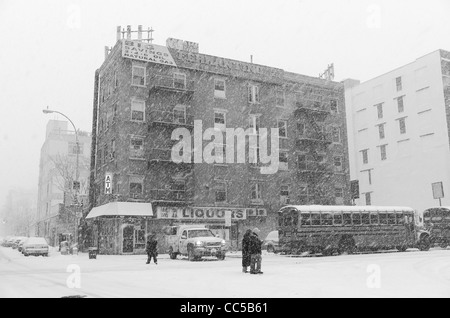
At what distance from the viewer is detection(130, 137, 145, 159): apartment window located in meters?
35.4

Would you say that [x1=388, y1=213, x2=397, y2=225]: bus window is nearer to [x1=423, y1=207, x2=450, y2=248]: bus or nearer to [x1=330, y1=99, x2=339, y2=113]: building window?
[x1=423, y1=207, x2=450, y2=248]: bus

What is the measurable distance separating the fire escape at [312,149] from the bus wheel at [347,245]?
14198mm

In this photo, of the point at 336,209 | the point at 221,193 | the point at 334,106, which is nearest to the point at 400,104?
the point at 334,106

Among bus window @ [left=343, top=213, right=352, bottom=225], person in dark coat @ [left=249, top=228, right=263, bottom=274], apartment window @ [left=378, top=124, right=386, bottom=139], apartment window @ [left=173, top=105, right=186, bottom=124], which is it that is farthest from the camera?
apartment window @ [left=378, top=124, right=386, bottom=139]

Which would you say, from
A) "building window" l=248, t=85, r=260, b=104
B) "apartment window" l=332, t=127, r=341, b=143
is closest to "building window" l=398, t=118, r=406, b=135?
"apartment window" l=332, t=127, r=341, b=143

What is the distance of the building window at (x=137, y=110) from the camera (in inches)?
1417

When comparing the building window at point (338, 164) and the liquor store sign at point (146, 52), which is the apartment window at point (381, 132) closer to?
the building window at point (338, 164)

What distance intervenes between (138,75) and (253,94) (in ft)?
35.1

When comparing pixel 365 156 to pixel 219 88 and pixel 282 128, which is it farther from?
pixel 219 88

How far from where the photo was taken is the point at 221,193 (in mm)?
38000

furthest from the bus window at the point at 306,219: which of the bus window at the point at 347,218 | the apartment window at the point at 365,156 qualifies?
the apartment window at the point at 365,156

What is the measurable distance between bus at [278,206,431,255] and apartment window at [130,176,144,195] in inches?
495
